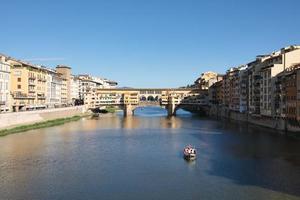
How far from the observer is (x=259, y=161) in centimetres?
2870

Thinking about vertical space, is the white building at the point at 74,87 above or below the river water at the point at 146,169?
above

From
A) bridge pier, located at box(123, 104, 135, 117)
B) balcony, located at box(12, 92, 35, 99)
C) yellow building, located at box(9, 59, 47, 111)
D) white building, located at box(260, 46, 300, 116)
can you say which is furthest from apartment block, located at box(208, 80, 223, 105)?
balcony, located at box(12, 92, 35, 99)

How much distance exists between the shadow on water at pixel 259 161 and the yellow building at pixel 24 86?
34.8m

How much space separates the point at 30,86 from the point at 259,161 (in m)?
51.6

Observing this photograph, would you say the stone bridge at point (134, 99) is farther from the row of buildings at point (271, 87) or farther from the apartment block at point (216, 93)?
the row of buildings at point (271, 87)

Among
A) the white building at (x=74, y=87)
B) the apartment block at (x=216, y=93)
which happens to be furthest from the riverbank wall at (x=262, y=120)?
the white building at (x=74, y=87)

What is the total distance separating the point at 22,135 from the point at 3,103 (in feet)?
55.5

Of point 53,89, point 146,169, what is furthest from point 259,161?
point 53,89

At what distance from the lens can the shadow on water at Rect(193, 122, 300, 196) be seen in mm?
22422

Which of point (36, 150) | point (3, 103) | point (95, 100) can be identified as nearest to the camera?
point (36, 150)

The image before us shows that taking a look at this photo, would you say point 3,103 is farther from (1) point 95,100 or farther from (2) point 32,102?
(1) point 95,100

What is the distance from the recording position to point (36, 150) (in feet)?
110

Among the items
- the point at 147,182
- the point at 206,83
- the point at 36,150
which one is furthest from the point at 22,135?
the point at 206,83

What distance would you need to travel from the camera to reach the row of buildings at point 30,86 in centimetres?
6034
